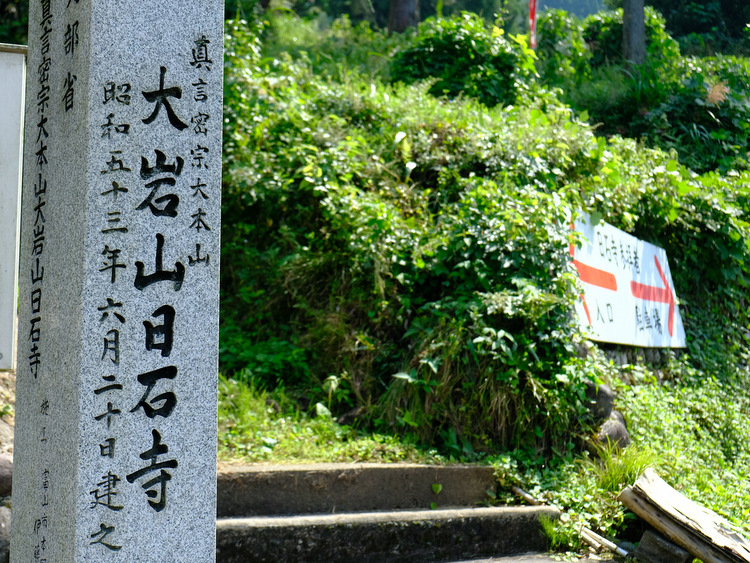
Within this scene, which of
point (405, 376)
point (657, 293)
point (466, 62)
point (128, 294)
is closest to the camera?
point (128, 294)

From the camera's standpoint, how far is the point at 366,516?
3.85 m

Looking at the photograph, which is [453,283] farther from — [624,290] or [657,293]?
[657,293]

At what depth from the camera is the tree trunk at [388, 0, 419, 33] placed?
53.5ft

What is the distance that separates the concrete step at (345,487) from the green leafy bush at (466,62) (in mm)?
6133

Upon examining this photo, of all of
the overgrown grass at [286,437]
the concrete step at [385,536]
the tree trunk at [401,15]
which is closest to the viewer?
→ the concrete step at [385,536]

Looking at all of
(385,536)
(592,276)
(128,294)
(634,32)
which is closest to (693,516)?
(385,536)

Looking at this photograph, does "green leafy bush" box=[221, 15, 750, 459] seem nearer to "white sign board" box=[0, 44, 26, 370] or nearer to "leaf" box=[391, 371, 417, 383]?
"leaf" box=[391, 371, 417, 383]

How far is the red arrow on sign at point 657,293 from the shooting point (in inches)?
264

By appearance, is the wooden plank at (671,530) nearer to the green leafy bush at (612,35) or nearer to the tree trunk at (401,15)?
the green leafy bush at (612,35)

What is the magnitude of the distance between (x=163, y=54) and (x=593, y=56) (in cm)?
1397

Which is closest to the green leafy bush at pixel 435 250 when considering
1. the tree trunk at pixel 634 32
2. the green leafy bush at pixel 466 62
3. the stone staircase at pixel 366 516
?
the stone staircase at pixel 366 516

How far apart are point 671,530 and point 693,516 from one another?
183mm

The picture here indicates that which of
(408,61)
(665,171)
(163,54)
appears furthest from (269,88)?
(163,54)

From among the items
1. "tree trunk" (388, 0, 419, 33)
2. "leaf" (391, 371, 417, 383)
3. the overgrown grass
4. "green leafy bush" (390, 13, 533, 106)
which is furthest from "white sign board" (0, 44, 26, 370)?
"tree trunk" (388, 0, 419, 33)
